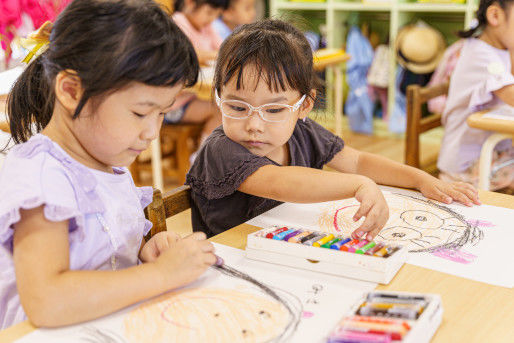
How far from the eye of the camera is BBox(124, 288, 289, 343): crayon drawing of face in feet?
2.13

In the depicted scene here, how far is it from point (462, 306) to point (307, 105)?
62 centimetres

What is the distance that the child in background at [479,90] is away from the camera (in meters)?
1.94

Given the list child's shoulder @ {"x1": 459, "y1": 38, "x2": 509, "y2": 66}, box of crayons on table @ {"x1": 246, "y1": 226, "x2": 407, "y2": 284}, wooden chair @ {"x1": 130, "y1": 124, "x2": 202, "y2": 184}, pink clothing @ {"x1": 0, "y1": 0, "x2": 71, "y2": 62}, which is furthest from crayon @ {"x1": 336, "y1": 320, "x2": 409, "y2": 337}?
pink clothing @ {"x1": 0, "y1": 0, "x2": 71, "y2": 62}

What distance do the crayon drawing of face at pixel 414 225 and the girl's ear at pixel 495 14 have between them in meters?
1.09

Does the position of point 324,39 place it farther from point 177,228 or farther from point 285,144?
point 285,144

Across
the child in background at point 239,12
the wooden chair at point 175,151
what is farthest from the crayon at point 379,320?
the child in background at point 239,12

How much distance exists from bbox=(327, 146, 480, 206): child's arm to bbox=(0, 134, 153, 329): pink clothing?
0.57 m

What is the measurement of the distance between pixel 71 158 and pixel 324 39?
3579 mm

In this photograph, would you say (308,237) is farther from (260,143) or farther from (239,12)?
(239,12)

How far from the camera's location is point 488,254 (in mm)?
877

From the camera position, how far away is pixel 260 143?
116cm

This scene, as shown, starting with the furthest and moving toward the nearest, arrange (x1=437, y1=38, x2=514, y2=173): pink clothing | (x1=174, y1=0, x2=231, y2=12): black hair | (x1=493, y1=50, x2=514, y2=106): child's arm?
(x1=174, y1=0, x2=231, y2=12): black hair, (x1=437, y1=38, x2=514, y2=173): pink clothing, (x1=493, y1=50, x2=514, y2=106): child's arm

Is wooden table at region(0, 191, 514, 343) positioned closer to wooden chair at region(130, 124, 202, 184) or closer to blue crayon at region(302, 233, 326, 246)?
blue crayon at region(302, 233, 326, 246)

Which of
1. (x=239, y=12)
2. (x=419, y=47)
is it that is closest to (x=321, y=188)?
(x=239, y=12)
